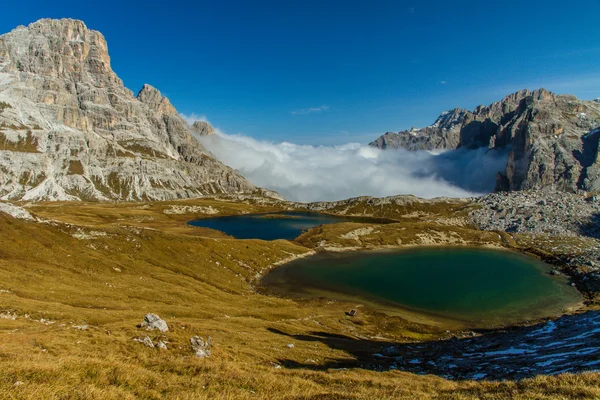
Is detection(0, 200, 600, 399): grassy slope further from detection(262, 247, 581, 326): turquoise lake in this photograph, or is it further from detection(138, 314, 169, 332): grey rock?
detection(262, 247, 581, 326): turquoise lake

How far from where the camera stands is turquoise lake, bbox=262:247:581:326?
284 feet

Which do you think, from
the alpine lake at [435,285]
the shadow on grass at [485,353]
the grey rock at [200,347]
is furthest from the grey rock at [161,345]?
the alpine lake at [435,285]

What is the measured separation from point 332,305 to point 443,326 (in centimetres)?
2621

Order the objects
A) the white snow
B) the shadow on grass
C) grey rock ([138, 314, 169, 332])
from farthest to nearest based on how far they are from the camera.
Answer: the white snow
the shadow on grass
grey rock ([138, 314, 169, 332])

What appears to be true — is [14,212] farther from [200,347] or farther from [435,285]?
[435,285]

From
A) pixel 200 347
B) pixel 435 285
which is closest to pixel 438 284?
pixel 435 285

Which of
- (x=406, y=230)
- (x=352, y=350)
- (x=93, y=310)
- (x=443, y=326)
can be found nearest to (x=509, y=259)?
(x=406, y=230)

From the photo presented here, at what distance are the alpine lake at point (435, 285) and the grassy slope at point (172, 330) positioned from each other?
11692 mm

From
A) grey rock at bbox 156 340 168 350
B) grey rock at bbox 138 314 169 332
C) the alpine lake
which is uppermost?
grey rock at bbox 156 340 168 350

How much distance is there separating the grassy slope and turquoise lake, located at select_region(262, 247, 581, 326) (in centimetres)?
1353

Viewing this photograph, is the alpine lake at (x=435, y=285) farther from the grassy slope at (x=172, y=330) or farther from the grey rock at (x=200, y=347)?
the grey rock at (x=200, y=347)

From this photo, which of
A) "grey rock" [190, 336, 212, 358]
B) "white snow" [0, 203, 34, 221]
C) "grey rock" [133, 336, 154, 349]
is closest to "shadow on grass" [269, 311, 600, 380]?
"grey rock" [190, 336, 212, 358]

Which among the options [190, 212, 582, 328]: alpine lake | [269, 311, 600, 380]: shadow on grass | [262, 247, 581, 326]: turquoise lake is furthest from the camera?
[262, 247, 581, 326]: turquoise lake

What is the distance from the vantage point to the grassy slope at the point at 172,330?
1733cm
